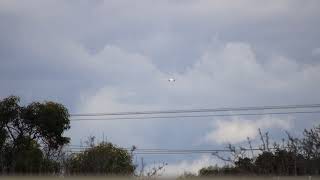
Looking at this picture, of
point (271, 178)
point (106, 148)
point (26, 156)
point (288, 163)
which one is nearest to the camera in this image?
point (271, 178)

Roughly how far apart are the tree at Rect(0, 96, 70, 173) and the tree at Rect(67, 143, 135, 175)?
7.65 ft

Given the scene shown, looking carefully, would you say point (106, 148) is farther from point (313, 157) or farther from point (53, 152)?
point (313, 157)

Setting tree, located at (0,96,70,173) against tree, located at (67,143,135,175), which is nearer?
tree, located at (67,143,135,175)

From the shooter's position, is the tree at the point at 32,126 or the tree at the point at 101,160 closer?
the tree at the point at 101,160

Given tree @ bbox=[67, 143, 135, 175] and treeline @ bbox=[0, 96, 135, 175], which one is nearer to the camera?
tree @ bbox=[67, 143, 135, 175]

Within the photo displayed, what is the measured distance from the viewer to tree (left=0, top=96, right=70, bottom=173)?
156ft

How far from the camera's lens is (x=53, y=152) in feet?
157

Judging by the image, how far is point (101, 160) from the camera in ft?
143

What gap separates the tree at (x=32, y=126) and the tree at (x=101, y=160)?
2333mm

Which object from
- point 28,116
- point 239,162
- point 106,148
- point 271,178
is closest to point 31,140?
Answer: point 28,116

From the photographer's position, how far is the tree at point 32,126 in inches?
1869

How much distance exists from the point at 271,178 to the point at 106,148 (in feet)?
129

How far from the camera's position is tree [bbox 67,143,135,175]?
38.5m

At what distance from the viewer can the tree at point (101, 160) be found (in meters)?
38.5
